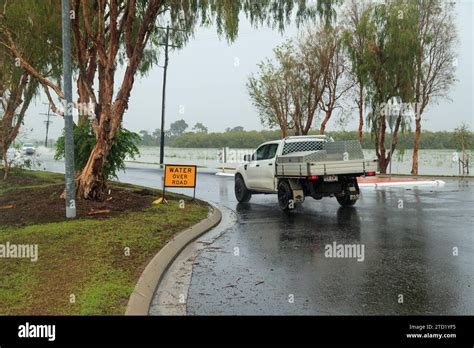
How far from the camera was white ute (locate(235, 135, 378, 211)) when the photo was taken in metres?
11.8

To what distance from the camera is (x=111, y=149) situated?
Answer: 1265 centimetres

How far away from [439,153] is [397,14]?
22793 mm

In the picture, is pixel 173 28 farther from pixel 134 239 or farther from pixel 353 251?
pixel 353 251

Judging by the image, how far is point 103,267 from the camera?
6.23 meters

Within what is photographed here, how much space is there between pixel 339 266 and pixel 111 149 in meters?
8.20

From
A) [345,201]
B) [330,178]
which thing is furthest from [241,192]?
[330,178]

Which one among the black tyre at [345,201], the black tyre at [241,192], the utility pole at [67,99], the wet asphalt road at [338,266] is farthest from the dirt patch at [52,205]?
the black tyre at [345,201]

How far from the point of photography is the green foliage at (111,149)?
12.7 metres

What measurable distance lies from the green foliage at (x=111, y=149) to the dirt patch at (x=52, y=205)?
892 mm

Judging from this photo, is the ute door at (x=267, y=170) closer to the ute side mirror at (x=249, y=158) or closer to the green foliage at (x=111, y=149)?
the ute side mirror at (x=249, y=158)

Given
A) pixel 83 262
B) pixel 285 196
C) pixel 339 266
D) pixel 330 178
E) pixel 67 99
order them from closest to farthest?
pixel 83 262
pixel 339 266
pixel 67 99
pixel 330 178
pixel 285 196

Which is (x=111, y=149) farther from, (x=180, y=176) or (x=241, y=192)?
(x=241, y=192)

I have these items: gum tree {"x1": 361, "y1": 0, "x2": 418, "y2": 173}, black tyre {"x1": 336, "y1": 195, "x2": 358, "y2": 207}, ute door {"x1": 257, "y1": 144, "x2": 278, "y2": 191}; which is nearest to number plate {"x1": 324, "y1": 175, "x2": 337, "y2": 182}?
black tyre {"x1": 336, "y1": 195, "x2": 358, "y2": 207}
